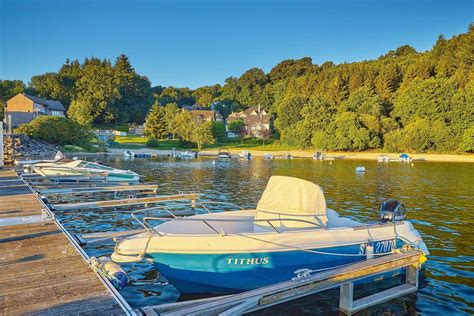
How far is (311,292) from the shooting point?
7723mm

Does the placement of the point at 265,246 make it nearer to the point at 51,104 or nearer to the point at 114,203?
the point at 114,203

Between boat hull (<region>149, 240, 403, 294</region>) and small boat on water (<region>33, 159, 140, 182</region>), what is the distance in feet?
74.5

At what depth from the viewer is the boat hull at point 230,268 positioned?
8.76 meters

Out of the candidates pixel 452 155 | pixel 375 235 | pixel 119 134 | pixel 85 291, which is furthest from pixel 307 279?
pixel 119 134

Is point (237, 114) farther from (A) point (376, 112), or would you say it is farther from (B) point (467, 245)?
(B) point (467, 245)

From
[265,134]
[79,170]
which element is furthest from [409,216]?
[265,134]

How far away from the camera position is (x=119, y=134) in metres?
111

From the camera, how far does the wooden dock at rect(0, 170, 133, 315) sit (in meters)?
6.18

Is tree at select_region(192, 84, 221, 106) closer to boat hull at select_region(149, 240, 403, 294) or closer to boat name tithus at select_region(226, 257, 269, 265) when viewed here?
boat hull at select_region(149, 240, 403, 294)

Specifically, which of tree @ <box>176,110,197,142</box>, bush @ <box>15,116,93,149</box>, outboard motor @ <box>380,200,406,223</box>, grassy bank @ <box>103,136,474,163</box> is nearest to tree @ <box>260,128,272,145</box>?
grassy bank @ <box>103,136,474,163</box>

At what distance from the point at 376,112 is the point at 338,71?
25.2m

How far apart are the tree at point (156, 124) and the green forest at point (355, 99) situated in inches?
139

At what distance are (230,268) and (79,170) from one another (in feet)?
80.8

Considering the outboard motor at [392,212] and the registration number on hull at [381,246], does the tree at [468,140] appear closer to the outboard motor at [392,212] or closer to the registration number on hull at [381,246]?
the outboard motor at [392,212]
